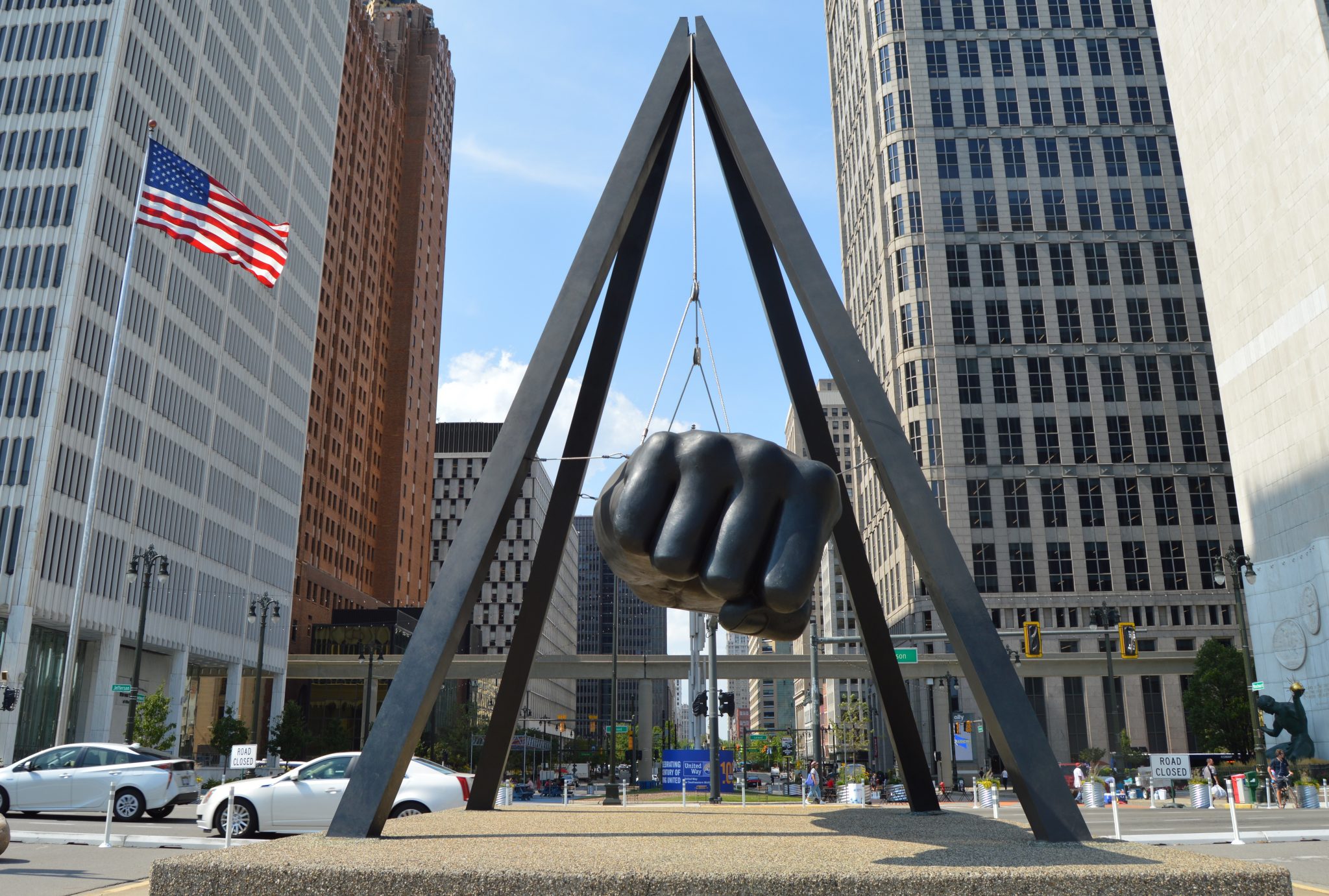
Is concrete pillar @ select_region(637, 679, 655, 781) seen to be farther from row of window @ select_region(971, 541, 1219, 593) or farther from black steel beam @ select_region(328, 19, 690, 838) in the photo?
black steel beam @ select_region(328, 19, 690, 838)

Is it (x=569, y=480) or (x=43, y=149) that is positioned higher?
(x=43, y=149)

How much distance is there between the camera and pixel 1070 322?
92875 mm

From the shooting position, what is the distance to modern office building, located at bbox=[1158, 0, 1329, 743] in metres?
47.5

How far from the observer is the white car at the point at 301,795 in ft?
61.3

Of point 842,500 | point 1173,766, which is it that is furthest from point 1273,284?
point 842,500

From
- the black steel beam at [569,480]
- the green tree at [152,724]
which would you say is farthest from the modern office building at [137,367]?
the black steel beam at [569,480]

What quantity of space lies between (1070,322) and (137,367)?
7573 cm

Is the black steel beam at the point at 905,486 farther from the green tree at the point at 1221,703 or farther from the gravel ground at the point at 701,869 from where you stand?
the green tree at the point at 1221,703

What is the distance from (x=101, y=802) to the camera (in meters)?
23.8

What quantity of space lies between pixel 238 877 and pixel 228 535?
7823 centimetres

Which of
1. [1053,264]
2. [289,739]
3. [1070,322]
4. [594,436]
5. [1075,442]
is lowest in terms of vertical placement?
[289,739]

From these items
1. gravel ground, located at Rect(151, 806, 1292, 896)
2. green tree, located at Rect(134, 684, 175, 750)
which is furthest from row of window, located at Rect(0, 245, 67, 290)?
gravel ground, located at Rect(151, 806, 1292, 896)

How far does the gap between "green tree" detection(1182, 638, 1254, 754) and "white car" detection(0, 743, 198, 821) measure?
62969 millimetres

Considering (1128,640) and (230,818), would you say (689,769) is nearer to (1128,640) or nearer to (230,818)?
(1128,640)
